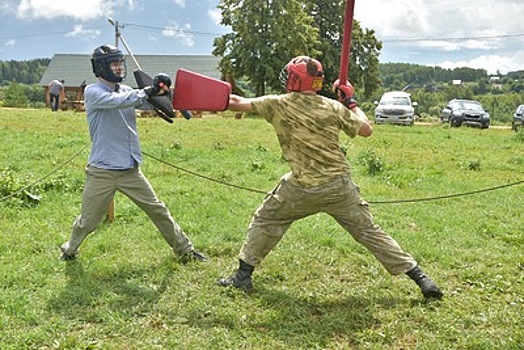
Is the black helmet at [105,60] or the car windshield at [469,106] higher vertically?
the black helmet at [105,60]

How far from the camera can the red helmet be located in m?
4.18

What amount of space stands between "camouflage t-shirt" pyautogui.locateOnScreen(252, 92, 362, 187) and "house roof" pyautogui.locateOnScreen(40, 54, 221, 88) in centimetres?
4545

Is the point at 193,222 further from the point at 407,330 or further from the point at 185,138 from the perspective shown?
the point at 185,138

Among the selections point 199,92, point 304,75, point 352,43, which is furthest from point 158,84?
point 352,43

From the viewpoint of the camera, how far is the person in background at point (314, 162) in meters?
4.19

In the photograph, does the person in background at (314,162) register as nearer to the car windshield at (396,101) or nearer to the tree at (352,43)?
the car windshield at (396,101)

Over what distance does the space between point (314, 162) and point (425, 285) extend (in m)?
1.41

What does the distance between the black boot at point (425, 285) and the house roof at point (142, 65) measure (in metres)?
Answer: 45.7

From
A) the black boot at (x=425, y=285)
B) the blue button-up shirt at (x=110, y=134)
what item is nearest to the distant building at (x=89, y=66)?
the blue button-up shirt at (x=110, y=134)

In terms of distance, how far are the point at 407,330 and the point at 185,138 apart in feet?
38.3

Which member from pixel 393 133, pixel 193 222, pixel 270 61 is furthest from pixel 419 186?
pixel 270 61

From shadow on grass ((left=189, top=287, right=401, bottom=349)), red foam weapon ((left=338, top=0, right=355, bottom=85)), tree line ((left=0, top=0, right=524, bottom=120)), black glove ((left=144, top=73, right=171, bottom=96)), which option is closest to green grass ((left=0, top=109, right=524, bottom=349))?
shadow on grass ((left=189, top=287, right=401, bottom=349))

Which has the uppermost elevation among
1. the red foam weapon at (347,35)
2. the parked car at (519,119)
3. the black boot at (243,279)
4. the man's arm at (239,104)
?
the red foam weapon at (347,35)

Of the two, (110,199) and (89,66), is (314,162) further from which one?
(89,66)
